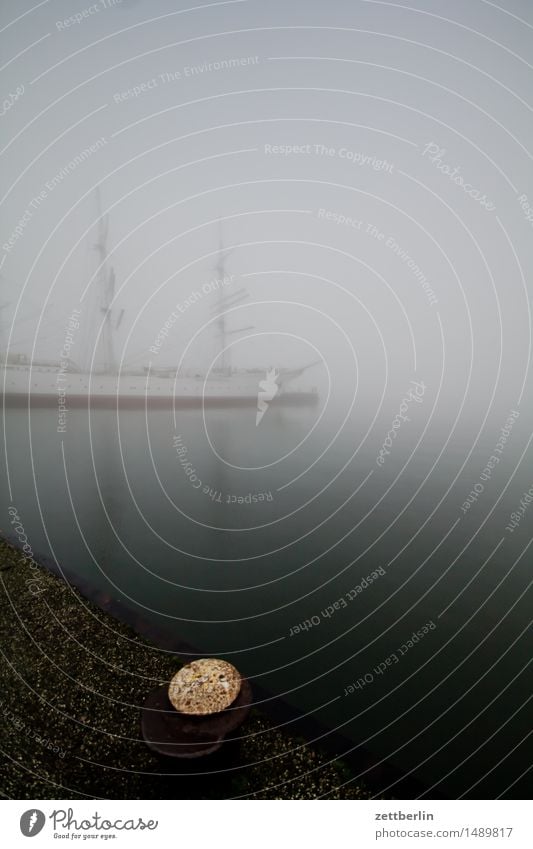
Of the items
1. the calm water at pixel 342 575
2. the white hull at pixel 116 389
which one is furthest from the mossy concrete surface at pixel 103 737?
the white hull at pixel 116 389

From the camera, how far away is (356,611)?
7781mm

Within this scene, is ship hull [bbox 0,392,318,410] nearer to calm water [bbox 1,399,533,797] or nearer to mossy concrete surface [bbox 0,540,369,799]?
calm water [bbox 1,399,533,797]

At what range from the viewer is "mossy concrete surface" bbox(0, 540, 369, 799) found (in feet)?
11.8

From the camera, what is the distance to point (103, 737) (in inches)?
165

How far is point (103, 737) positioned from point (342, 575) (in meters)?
6.14

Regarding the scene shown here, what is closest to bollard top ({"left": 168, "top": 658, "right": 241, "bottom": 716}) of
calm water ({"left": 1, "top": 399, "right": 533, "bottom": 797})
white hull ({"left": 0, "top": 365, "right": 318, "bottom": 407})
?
calm water ({"left": 1, "top": 399, "right": 533, "bottom": 797})

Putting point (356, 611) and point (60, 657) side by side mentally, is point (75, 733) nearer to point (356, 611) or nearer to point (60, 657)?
point (60, 657)

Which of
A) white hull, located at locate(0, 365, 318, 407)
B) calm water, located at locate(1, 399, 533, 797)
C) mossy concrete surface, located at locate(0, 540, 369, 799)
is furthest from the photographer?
white hull, located at locate(0, 365, 318, 407)

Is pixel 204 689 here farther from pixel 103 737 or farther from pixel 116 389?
pixel 116 389

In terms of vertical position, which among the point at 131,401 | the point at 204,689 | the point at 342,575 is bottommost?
the point at 131,401

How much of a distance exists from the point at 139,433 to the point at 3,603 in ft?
86.7

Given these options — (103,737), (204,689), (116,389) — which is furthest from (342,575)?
(116,389)

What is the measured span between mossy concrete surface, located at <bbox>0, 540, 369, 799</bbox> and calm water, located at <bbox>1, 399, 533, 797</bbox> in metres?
1.13
